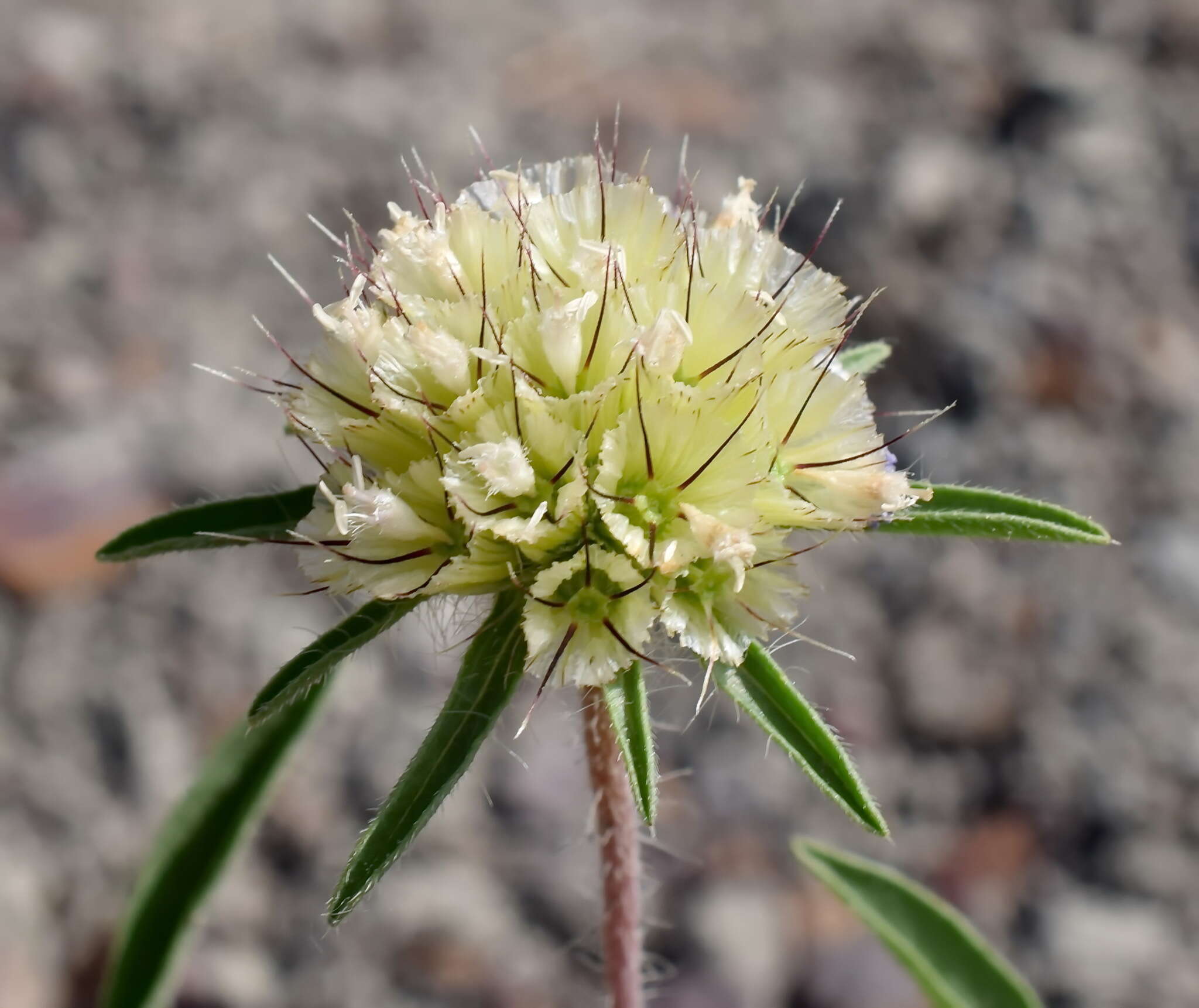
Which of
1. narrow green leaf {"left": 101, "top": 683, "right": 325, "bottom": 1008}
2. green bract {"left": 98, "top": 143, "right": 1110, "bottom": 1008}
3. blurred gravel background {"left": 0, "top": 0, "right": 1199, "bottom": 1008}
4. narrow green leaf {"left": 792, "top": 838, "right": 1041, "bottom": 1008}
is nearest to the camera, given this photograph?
green bract {"left": 98, "top": 143, "right": 1110, "bottom": 1008}

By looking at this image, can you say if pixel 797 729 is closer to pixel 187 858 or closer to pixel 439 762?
pixel 439 762

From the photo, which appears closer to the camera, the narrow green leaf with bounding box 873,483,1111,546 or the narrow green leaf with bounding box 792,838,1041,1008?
the narrow green leaf with bounding box 873,483,1111,546

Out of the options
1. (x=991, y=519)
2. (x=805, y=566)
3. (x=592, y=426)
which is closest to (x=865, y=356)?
(x=991, y=519)

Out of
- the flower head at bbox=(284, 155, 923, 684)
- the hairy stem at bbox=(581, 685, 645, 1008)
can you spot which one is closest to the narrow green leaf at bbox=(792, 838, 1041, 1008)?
the hairy stem at bbox=(581, 685, 645, 1008)

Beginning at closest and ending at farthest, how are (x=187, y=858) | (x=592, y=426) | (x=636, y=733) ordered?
(x=636, y=733), (x=592, y=426), (x=187, y=858)

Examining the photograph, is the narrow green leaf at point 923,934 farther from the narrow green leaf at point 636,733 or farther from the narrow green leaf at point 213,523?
the narrow green leaf at point 213,523

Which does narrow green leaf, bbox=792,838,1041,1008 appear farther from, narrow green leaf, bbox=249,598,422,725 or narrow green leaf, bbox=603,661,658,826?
narrow green leaf, bbox=249,598,422,725
